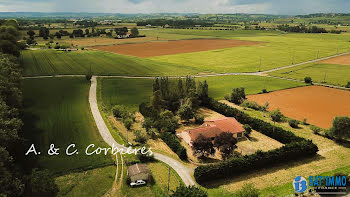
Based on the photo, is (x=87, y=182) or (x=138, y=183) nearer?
(x=138, y=183)

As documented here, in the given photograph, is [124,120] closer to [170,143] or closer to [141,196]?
[170,143]

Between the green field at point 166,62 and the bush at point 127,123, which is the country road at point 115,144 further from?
the green field at point 166,62

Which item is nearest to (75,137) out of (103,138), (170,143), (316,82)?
(103,138)

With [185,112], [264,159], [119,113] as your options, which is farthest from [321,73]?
[119,113]

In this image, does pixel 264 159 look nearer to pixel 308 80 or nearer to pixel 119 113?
pixel 119 113

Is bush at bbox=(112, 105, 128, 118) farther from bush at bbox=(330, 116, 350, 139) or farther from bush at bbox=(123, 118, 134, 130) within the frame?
bush at bbox=(330, 116, 350, 139)

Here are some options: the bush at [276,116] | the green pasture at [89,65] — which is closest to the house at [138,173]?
the bush at [276,116]
